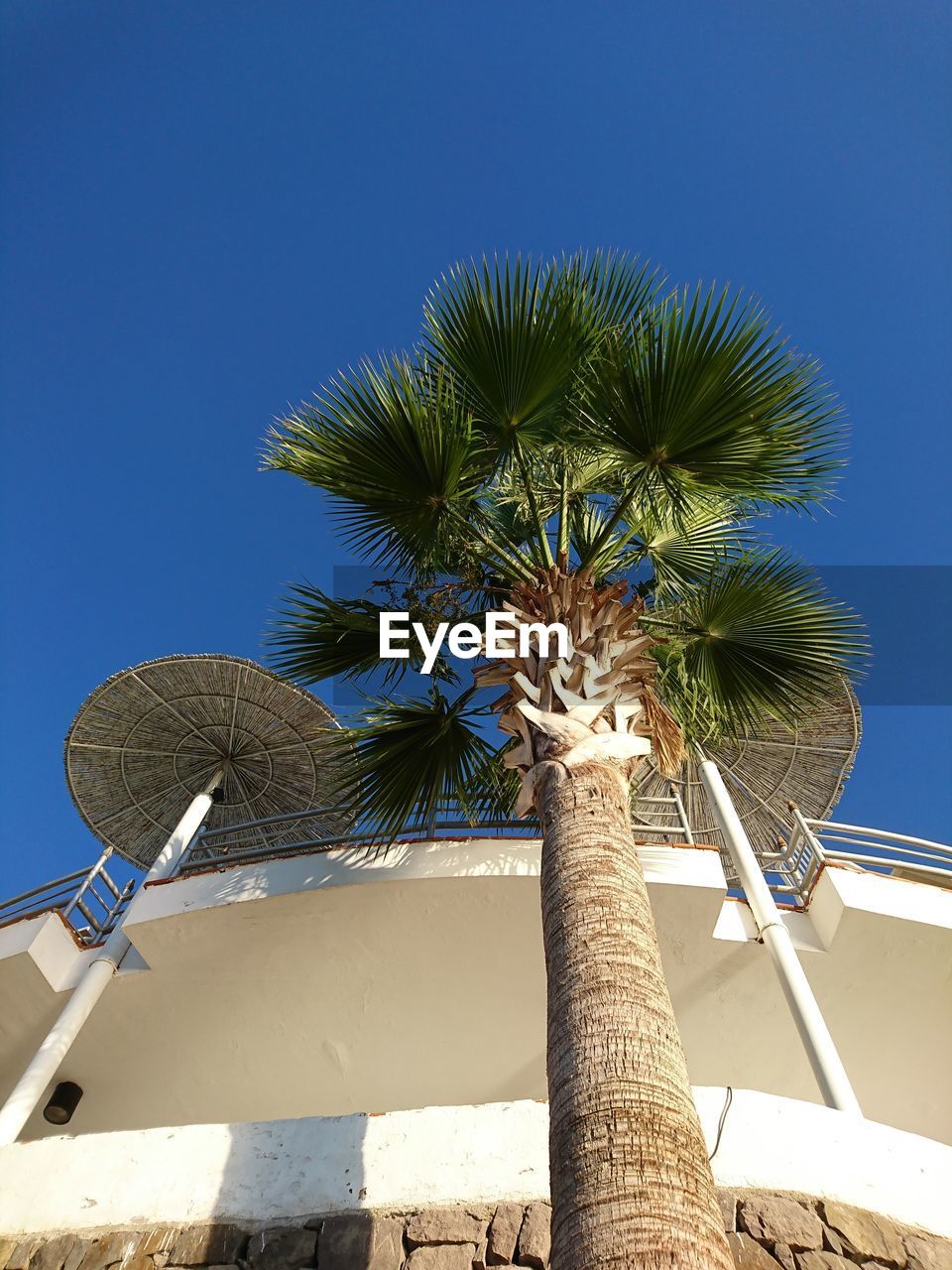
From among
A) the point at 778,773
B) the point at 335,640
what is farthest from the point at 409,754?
the point at 778,773

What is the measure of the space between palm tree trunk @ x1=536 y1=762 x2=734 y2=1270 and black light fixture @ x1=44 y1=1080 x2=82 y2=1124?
6.03 meters

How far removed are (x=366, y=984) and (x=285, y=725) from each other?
3867 mm

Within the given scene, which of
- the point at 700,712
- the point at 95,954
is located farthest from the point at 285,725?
the point at 700,712

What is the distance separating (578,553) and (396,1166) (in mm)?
4389

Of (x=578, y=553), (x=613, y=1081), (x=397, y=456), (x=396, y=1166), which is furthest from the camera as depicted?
(x=578, y=553)

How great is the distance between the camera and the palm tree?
14.9ft

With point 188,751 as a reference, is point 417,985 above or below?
below

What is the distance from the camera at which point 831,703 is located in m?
10.1

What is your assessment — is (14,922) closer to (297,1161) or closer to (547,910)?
(297,1161)

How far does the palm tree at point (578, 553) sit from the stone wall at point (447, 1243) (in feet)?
5.84

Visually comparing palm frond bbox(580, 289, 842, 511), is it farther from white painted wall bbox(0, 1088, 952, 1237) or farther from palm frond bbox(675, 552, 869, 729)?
white painted wall bbox(0, 1088, 952, 1237)

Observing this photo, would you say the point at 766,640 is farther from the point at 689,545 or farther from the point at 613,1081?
the point at 613,1081

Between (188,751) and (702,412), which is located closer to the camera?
(702,412)

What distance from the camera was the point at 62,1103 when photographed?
773 cm
